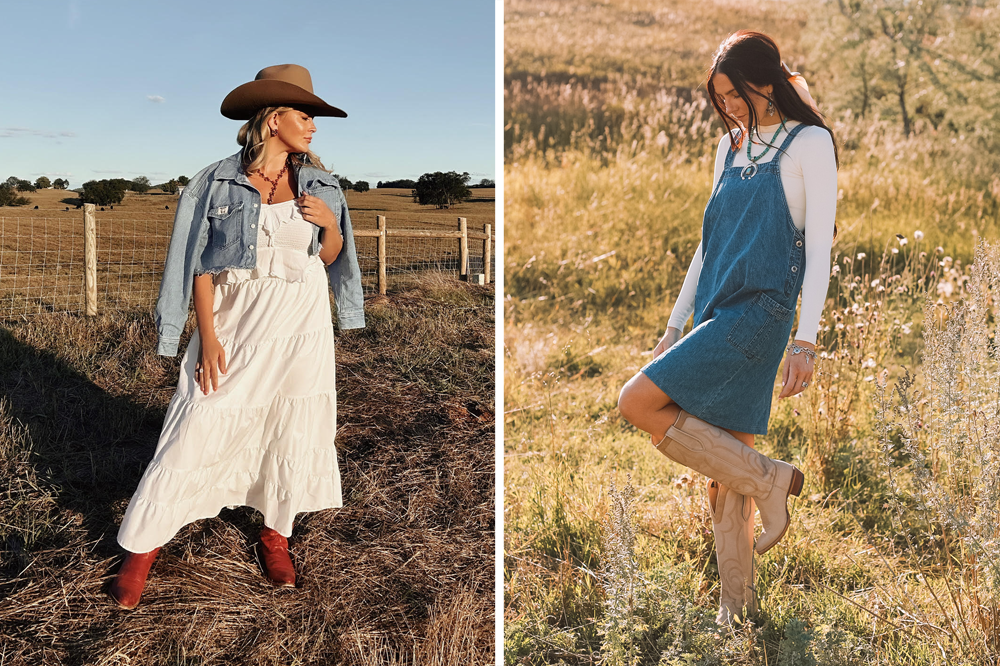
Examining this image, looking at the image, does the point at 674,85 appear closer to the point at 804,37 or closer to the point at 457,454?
the point at 804,37

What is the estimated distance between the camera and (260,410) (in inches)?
97.8

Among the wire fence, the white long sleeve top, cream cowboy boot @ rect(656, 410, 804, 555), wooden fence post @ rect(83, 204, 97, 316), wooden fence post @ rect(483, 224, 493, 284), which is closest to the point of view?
the white long sleeve top

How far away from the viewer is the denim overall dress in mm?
1937

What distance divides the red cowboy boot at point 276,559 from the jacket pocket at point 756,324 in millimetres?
1906

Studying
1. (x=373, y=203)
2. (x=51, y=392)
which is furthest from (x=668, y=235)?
(x=373, y=203)

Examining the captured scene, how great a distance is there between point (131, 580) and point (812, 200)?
8.30 ft

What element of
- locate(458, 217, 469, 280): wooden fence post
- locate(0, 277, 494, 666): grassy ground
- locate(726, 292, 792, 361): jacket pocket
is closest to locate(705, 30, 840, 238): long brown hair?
locate(726, 292, 792, 361): jacket pocket

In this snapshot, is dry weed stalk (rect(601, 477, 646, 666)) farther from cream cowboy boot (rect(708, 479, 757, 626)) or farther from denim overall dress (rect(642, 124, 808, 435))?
denim overall dress (rect(642, 124, 808, 435))

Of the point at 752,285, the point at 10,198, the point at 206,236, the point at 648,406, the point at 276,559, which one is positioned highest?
the point at 10,198

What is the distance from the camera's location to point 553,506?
3.22m

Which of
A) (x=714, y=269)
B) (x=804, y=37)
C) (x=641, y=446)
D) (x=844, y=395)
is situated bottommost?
(x=641, y=446)

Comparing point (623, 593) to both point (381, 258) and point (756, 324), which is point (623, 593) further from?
point (381, 258)

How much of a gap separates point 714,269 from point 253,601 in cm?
202

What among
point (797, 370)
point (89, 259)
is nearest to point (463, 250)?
point (89, 259)
